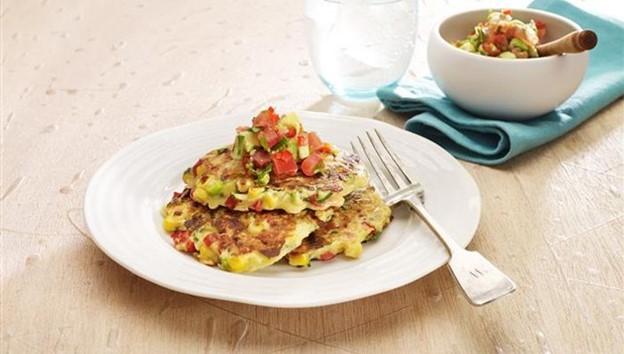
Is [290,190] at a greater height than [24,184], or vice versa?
[290,190]

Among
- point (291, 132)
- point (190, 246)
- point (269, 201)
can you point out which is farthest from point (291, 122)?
point (190, 246)

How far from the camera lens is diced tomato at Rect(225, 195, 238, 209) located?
1.45 meters

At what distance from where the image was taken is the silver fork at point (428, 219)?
128cm

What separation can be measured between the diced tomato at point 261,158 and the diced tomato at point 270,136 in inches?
0.8

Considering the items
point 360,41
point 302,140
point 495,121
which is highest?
point 302,140

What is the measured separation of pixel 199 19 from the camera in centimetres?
264

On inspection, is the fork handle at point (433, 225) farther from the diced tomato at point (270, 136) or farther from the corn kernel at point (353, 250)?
the diced tomato at point (270, 136)

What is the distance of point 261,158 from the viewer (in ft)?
4.92

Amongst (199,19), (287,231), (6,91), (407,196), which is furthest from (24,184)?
(199,19)

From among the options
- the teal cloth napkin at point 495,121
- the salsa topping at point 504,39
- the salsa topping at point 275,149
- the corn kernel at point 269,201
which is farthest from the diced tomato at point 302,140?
the salsa topping at point 504,39

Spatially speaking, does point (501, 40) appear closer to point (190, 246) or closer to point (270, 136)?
point (270, 136)

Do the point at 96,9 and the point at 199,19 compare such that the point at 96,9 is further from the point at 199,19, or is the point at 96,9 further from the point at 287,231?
the point at 287,231

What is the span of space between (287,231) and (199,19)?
142 centimetres

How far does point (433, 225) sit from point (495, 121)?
526 millimetres
